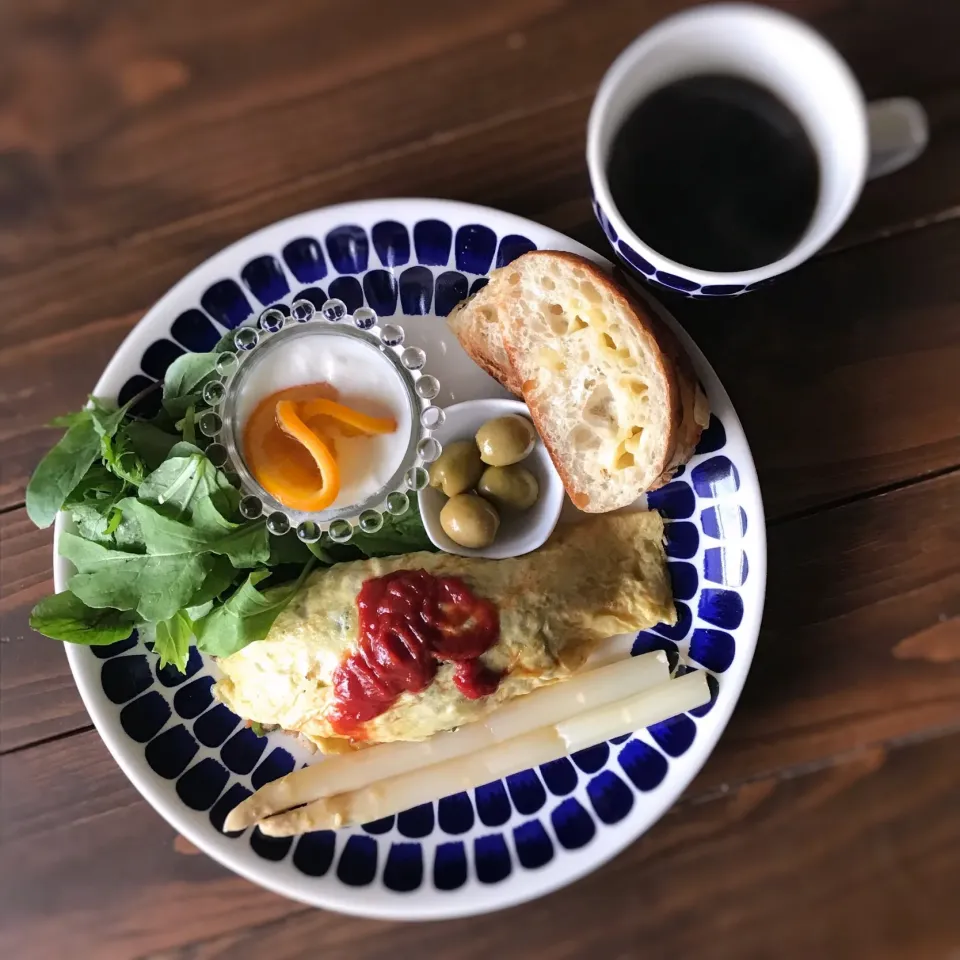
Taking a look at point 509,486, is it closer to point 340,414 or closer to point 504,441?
point 504,441

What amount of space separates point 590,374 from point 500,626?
0.48 metres

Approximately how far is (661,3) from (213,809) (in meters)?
1.77

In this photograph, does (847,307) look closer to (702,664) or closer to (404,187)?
(702,664)

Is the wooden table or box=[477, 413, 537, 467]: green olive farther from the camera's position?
the wooden table

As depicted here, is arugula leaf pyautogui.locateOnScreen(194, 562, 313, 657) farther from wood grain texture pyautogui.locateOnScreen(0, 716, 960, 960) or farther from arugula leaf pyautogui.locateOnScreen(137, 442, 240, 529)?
wood grain texture pyautogui.locateOnScreen(0, 716, 960, 960)

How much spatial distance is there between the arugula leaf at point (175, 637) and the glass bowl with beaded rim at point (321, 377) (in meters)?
0.21

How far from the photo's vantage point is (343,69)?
1690 mm

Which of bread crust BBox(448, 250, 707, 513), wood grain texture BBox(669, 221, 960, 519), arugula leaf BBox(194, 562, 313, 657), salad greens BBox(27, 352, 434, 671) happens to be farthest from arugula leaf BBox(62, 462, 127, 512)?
wood grain texture BBox(669, 221, 960, 519)

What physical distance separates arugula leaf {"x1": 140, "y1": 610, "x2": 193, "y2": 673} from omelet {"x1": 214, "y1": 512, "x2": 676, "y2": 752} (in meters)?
0.11

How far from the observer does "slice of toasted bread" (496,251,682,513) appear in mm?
1413

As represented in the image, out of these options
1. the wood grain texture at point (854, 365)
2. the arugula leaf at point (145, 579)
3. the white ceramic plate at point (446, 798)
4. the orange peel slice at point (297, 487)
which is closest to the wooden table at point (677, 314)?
the wood grain texture at point (854, 365)

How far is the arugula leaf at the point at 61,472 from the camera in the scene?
1.44m

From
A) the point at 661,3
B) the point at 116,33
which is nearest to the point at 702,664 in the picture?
the point at 661,3

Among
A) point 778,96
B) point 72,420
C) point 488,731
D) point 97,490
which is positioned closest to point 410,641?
point 488,731
